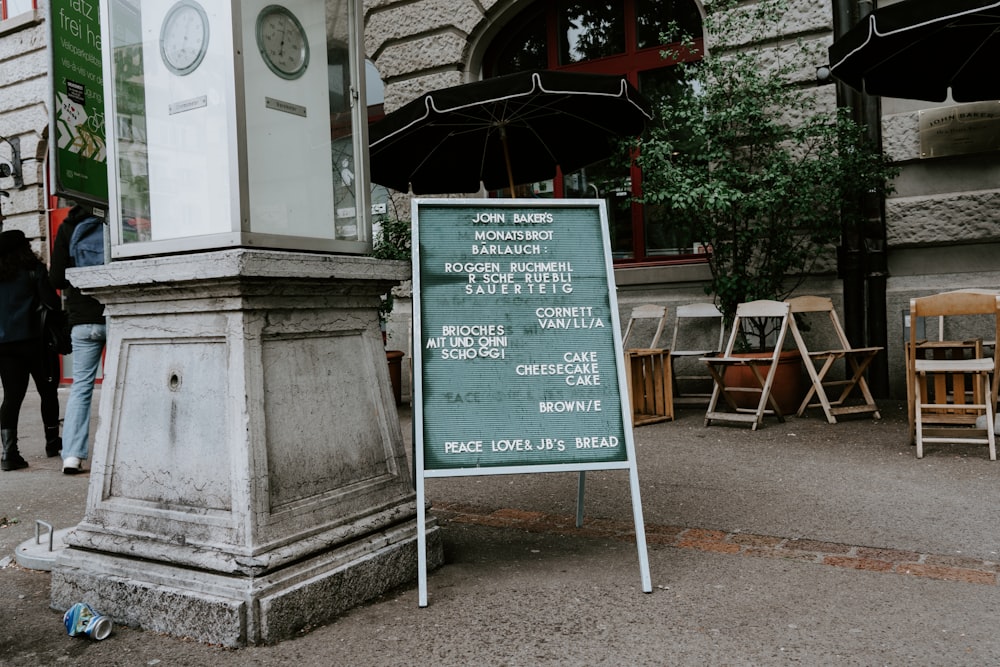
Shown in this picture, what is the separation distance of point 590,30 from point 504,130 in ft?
9.81

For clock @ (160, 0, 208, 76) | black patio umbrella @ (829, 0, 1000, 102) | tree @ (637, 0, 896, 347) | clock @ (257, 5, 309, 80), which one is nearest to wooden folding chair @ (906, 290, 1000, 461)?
tree @ (637, 0, 896, 347)

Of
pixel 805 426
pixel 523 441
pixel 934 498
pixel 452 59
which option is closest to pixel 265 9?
pixel 523 441

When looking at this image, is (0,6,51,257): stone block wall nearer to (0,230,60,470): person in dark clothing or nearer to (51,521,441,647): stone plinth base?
(0,230,60,470): person in dark clothing

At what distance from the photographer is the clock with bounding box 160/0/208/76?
10.3 ft

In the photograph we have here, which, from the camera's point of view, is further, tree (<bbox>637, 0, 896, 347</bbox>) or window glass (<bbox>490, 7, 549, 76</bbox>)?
window glass (<bbox>490, 7, 549, 76</bbox>)

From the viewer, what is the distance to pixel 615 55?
9.25 metres

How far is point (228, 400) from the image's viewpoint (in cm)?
294

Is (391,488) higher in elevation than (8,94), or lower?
lower

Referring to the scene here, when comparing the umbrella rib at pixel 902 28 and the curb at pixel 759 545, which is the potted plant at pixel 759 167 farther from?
the curb at pixel 759 545

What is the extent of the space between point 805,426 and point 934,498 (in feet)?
7.31

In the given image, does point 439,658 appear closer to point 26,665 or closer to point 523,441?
point 523,441

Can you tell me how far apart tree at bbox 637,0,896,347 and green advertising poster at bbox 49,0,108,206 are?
4396mm

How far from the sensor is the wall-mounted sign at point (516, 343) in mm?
3256

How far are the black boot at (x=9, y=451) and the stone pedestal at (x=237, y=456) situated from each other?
3673mm
